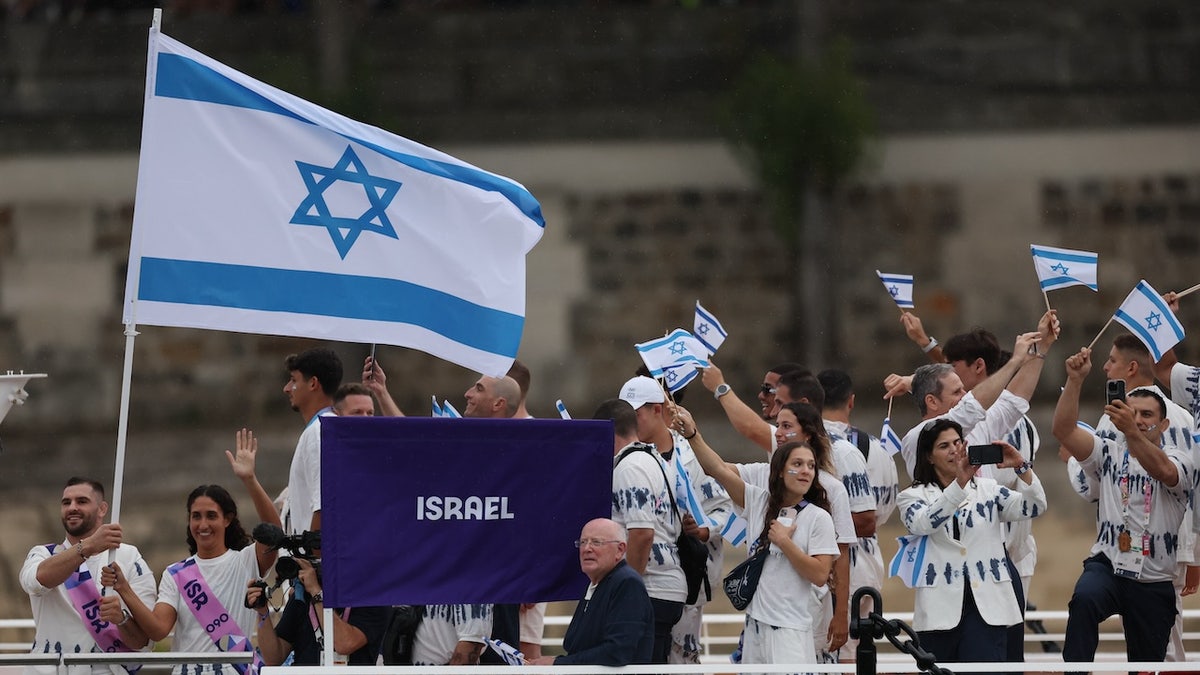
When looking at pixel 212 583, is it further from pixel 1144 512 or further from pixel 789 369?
pixel 1144 512

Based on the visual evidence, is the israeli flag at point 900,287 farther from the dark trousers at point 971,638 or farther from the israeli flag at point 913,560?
the dark trousers at point 971,638

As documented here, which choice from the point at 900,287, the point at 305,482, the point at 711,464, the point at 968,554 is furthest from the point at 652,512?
the point at 900,287

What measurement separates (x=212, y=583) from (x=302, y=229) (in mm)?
1557

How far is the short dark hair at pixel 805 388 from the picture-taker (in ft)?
24.6

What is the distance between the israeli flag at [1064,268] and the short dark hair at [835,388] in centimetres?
94

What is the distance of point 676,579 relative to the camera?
7.15 m

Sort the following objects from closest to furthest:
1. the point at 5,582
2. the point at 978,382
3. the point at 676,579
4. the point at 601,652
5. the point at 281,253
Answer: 1. the point at 601,652
2. the point at 281,253
3. the point at 676,579
4. the point at 978,382
5. the point at 5,582

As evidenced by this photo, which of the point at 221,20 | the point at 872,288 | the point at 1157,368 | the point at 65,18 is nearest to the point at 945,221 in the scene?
the point at 872,288

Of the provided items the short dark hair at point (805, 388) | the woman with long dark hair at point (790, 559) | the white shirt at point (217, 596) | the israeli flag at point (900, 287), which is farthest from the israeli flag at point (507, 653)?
the israeli flag at point (900, 287)

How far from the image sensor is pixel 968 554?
6.81m

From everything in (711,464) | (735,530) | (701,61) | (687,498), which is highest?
(701,61)

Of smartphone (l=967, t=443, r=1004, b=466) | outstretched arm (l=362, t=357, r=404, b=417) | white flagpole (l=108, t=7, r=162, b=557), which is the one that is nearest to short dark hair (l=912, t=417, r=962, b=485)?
smartphone (l=967, t=443, r=1004, b=466)

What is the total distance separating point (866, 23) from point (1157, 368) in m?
12.2

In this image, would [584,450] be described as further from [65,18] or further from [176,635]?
[65,18]
